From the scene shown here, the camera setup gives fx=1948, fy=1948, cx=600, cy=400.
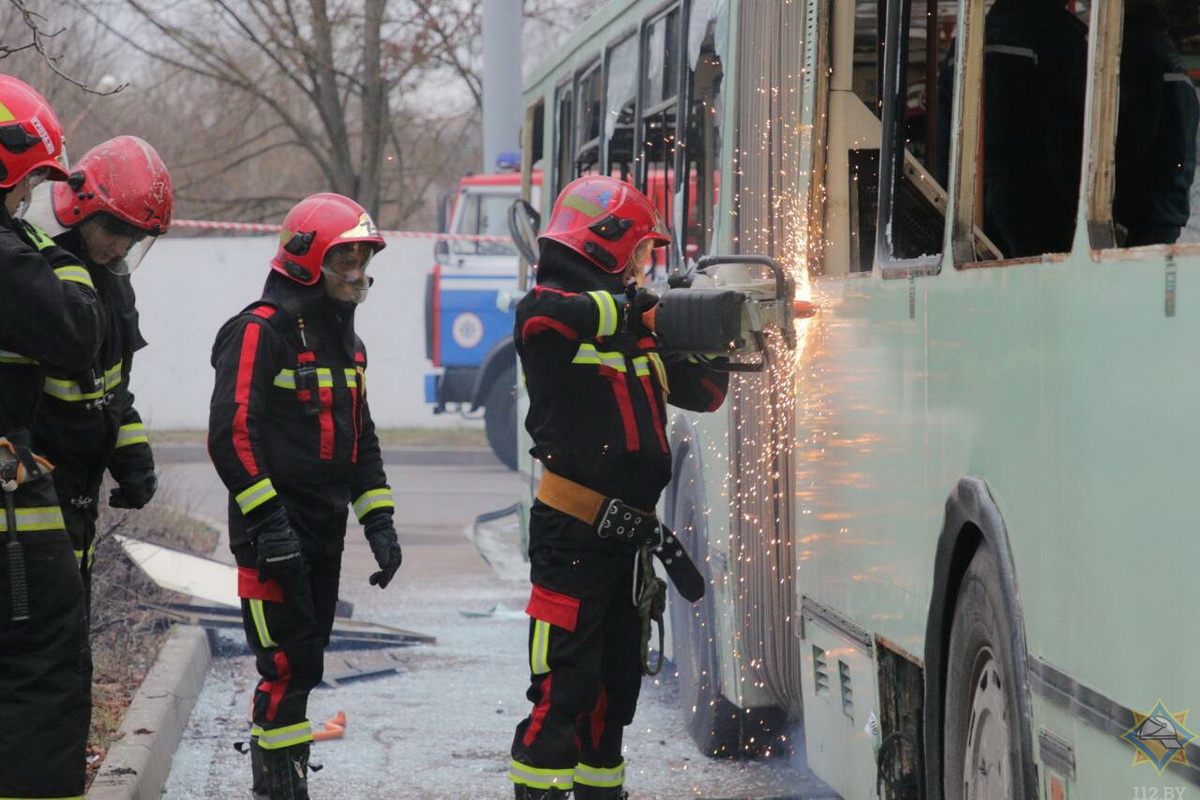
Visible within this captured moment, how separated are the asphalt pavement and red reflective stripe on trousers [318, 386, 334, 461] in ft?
4.34

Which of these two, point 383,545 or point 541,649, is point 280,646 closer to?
point 383,545

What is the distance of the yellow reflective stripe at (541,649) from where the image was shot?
511 centimetres

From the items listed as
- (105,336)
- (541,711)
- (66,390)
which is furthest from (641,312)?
(66,390)

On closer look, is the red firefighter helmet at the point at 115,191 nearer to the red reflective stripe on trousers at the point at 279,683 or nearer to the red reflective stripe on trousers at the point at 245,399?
the red reflective stripe on trousers at the point at 245,399

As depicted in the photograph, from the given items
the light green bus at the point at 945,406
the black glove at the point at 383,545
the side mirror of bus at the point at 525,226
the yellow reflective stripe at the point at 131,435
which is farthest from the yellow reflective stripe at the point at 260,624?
the side mirror of bus at the point at 525,226

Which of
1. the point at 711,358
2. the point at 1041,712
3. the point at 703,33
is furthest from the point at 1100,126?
the point at 703,33

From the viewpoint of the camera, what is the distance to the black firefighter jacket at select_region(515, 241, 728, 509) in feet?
16.6

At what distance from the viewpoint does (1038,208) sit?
4.35 meters

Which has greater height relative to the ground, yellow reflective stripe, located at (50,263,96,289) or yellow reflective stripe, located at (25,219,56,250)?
yellow reflective stripe, located at (25,219,56,250)

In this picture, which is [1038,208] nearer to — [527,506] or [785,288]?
[785,288]


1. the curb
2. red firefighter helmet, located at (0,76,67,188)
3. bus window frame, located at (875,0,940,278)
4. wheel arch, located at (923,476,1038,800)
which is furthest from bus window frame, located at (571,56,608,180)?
wheel arch, located at (923,476,1038,800)

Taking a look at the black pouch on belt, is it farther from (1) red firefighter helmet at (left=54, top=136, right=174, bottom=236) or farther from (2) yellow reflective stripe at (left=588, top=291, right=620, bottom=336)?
(1) red firefighter helmet at (left=54, top=136, right=174, bottom=236)

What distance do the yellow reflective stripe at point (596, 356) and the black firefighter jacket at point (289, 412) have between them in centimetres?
98

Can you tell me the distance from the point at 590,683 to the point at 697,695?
75.5 inches
